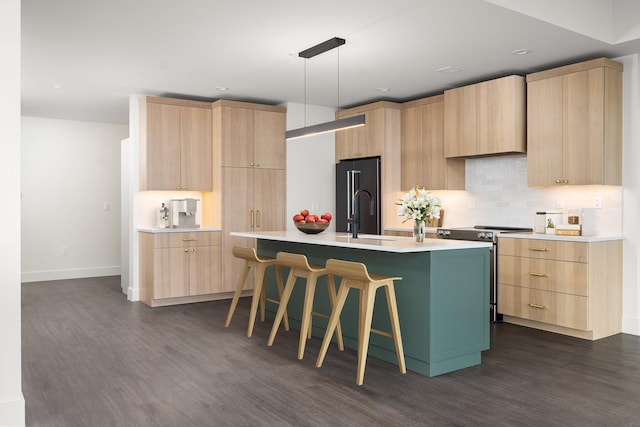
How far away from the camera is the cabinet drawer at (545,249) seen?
460 centimetres

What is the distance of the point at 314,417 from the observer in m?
2.88

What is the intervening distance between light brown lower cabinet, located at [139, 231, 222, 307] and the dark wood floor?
1.08m

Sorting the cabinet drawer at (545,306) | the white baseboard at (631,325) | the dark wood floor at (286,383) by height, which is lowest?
the dark wood floor at (286,383)

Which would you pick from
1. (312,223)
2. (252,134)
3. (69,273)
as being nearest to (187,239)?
(252,134)

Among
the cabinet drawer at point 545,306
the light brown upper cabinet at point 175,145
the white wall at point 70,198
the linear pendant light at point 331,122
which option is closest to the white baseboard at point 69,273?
the white wall at point 70,198

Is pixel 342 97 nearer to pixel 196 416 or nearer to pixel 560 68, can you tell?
pixel 560 68

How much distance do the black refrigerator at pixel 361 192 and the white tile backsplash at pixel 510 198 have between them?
794 mm

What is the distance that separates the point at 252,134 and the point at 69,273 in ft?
12.5

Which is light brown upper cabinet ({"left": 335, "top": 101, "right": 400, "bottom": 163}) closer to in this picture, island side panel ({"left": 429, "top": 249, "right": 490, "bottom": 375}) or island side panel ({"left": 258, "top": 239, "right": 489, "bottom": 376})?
island side panel ({"left": 258, "top": 239, "right": 489, "bottom": 376})

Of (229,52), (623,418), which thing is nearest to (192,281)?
(229,52)

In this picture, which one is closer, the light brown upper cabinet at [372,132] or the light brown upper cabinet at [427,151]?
the light brown upper cabinet at [427,151]

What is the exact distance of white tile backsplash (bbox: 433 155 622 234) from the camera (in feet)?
16.3

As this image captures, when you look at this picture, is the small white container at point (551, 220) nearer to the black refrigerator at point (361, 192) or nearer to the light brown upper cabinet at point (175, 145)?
the black refrigerator at point (361, 192)

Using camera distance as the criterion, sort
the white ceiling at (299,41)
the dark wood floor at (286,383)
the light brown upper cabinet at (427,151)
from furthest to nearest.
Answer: the light brown upper cabinet at (427,151) → the white ceiling at (299,41) → the dark wood floor at (286,383)
